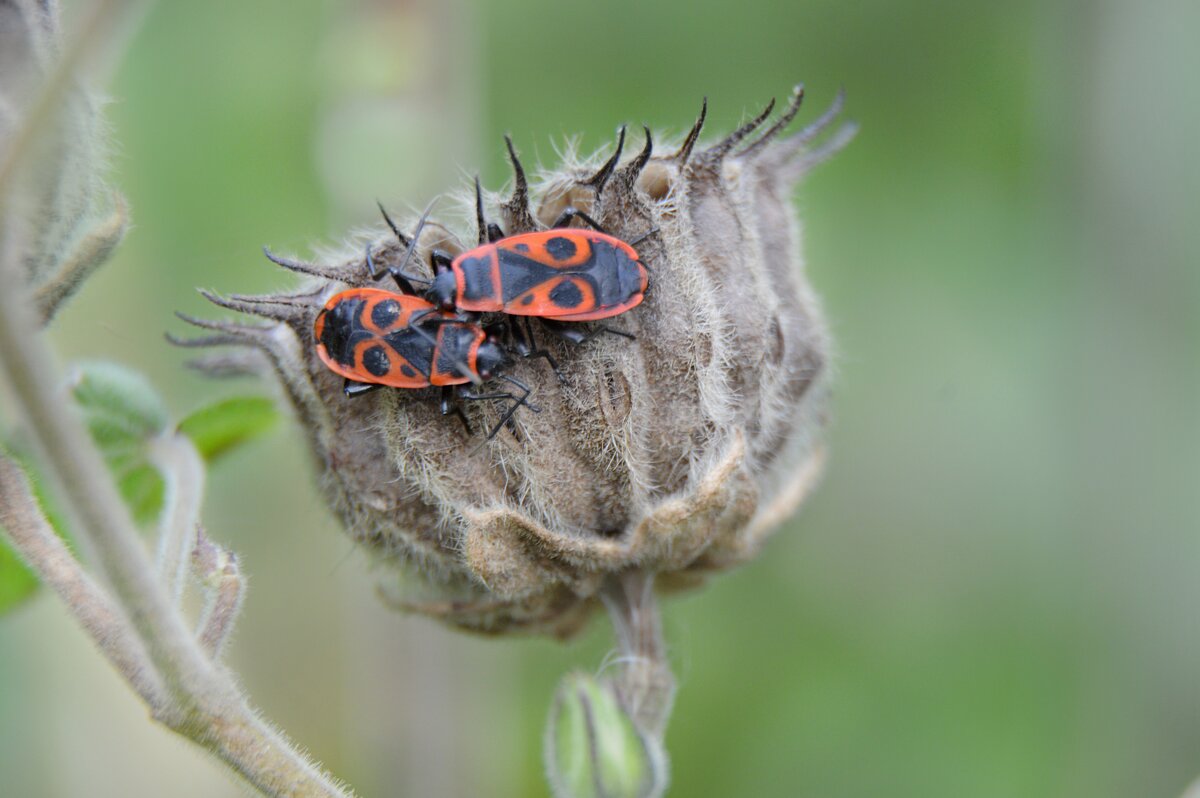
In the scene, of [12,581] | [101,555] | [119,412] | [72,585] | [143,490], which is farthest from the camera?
[143,490]

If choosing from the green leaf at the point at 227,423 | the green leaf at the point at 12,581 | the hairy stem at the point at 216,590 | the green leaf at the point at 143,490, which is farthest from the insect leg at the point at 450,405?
the green leaf at the point at 12,581

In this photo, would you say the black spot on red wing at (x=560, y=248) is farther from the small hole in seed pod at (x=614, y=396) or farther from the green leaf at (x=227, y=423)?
the green leaf at (x=227, y=423)

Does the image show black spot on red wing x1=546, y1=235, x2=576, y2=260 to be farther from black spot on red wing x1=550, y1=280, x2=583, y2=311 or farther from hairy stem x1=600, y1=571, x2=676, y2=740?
hairy stem x1=600, y1=571, x2=676, y2=740

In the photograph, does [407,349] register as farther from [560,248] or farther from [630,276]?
[630,276]

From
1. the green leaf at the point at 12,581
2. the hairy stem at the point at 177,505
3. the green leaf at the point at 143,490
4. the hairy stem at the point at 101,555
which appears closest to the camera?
the hairy stem at the point at 101,555

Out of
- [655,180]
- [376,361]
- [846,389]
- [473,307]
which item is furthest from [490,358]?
[846,389]

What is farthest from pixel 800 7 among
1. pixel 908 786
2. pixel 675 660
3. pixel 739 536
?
pixel 739 536

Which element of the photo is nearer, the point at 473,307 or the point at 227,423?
the point at 473,307
